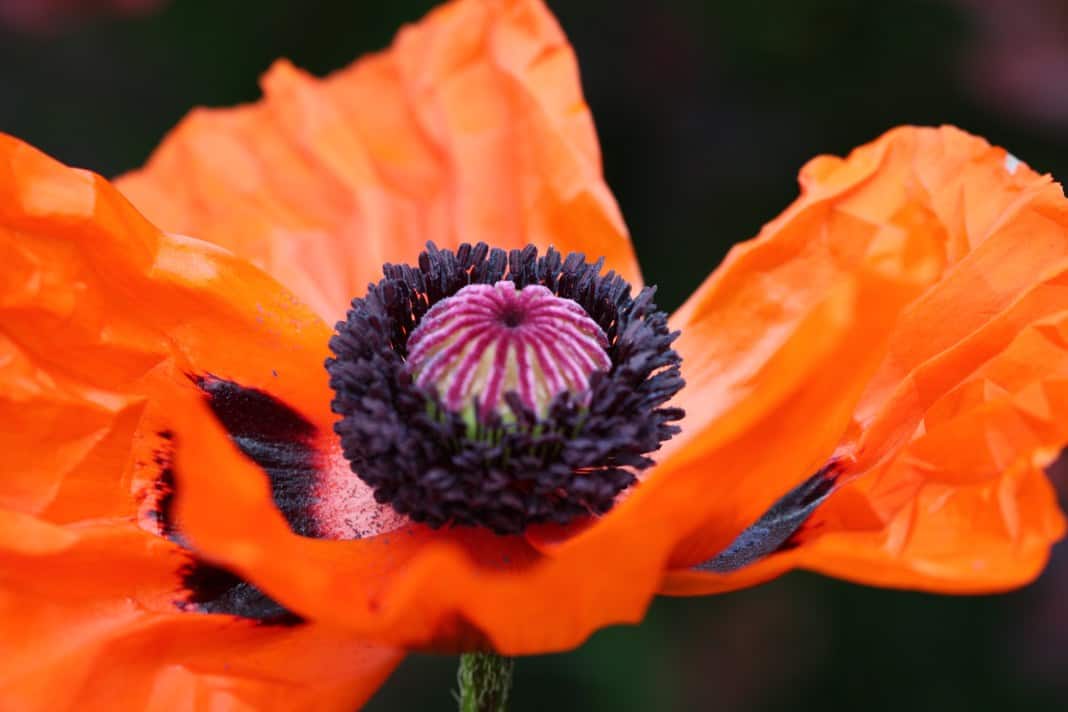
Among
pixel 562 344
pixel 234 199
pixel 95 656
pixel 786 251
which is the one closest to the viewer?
pixel 95 656

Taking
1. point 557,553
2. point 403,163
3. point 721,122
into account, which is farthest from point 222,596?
point 721,122

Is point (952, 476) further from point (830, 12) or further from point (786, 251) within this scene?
point (830, 12)

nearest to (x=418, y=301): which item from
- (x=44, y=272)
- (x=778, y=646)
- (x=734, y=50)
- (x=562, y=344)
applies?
(x=562, y=344)

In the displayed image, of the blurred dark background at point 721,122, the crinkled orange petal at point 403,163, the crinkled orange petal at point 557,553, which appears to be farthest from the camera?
the blurred dark background at point 721,122

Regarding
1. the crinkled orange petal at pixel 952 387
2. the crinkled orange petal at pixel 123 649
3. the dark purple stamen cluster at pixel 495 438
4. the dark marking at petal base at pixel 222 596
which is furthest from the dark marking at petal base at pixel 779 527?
the dark marking at petal base at pixel 222 596

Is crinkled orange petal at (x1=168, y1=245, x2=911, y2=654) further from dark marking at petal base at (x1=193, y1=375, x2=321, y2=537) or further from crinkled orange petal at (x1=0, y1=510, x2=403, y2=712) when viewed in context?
dark marking at petal base at (x1=193, y1=375, x2=321, y2=537)

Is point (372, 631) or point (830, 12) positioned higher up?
point (830, 12)

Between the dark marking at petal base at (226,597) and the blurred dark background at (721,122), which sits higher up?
the blurred dark background at (721,122)

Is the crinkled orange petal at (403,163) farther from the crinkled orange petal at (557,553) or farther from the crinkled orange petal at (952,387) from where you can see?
the crinkled orange petal at (557,553)
